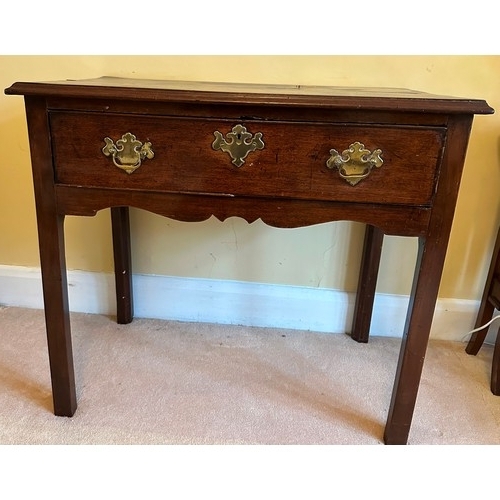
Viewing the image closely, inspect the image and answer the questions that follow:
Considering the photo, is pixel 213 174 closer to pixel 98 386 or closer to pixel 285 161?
pixel 285 161

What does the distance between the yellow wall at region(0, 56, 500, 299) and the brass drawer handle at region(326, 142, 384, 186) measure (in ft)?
1.48

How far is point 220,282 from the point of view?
4.58 ft

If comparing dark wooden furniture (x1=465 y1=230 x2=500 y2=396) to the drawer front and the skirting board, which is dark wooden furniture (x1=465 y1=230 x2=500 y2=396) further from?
the drawer front

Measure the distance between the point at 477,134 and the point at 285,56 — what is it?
20.4 inches

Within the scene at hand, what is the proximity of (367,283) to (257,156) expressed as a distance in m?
0.62

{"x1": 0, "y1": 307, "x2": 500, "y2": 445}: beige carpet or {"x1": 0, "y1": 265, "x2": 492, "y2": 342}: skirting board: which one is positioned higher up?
{"x1": 0, "y1": 265, "x2": 492, "y2": 342}: skirting board

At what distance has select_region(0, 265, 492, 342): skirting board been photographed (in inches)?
54.0

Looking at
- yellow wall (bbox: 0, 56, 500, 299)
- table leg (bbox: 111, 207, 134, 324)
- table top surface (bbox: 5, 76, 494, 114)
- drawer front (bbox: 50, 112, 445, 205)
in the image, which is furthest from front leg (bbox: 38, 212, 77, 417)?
yellow wall (bbox: 0, 56, 500, 299)

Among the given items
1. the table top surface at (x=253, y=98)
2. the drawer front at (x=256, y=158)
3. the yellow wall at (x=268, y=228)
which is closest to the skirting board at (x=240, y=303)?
the yellow wall at (x=268, y=228)

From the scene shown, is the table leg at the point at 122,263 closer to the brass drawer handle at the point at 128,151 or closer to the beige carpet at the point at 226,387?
the beige carpet at the point at 226,387

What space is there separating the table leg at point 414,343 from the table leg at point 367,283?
343 mm

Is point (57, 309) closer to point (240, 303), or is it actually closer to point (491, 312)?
point (240, 303)

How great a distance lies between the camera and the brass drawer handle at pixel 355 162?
0.80m
